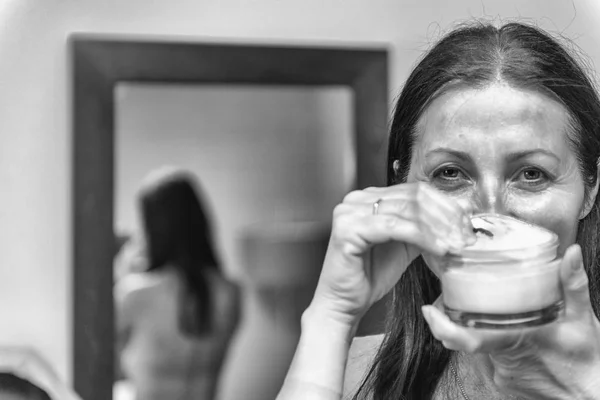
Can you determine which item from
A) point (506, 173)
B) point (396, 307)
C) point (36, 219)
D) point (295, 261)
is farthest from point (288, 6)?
point (506, 173)

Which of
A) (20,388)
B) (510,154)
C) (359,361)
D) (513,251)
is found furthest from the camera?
(20,388)

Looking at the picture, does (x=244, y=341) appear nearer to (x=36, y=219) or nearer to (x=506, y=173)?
(x=36, y=219)

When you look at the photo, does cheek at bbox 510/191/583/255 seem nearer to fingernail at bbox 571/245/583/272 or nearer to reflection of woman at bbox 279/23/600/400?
reflection of woman at bbox 279/23/600/400

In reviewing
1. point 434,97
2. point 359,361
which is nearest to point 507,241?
point 434,97

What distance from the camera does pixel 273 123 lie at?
1606 millimetres

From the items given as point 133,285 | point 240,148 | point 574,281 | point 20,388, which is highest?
point 574,281

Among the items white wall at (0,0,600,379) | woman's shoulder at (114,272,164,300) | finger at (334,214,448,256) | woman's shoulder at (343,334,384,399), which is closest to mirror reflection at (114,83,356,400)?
woman's shoulder at (114,272,164,300)

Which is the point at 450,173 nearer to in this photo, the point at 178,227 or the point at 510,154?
the point at 510,154

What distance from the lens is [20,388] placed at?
1.48 meters

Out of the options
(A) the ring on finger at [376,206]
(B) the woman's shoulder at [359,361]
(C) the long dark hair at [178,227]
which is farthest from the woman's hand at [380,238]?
(C) the long dark hair at [178,227]

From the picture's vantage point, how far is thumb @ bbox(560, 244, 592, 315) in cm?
65

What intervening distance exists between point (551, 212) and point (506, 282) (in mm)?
195

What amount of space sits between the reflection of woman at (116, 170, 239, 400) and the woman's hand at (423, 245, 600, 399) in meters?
0.93

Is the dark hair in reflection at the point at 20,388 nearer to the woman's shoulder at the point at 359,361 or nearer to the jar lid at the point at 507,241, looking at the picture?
the woman's shoulder at the point at 359,361
